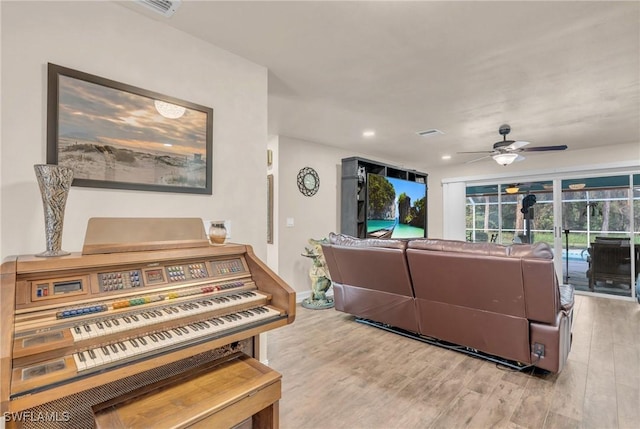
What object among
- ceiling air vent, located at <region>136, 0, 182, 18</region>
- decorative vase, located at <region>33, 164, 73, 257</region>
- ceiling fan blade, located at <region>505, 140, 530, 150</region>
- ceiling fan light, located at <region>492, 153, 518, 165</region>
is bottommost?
decorative vase, located at <region>33, 164, 73, 257</region>

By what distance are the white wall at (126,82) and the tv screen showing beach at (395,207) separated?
3106mm

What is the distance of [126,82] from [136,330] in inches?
54.4

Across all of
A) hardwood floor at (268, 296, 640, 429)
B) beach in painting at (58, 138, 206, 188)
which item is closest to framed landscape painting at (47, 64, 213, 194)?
beach in painting at (58, 138, 206, 188)

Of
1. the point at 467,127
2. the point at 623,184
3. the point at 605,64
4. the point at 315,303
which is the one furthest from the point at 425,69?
the point at 623,184

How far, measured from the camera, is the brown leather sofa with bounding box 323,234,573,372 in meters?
2.31

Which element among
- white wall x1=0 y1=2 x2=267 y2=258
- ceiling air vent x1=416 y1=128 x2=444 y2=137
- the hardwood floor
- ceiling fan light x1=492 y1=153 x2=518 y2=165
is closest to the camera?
white wall x1=0 y1=2 x2=267 y2=258

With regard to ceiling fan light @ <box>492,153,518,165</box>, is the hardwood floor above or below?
below

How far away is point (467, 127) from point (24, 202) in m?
4.34

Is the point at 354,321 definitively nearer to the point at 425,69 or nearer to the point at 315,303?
the point at 315,303

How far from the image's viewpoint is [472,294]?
8.59 ft

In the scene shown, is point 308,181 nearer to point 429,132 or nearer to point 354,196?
point 354,196

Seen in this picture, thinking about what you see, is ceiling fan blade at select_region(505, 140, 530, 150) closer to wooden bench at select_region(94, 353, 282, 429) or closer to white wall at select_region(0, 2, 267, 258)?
white wall at select_region(0, 2, 267, 258)

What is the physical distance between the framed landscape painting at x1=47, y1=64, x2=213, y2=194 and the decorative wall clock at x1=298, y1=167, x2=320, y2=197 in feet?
8.88

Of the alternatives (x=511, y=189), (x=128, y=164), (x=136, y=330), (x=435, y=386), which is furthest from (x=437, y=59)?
(x=511, y=189)
